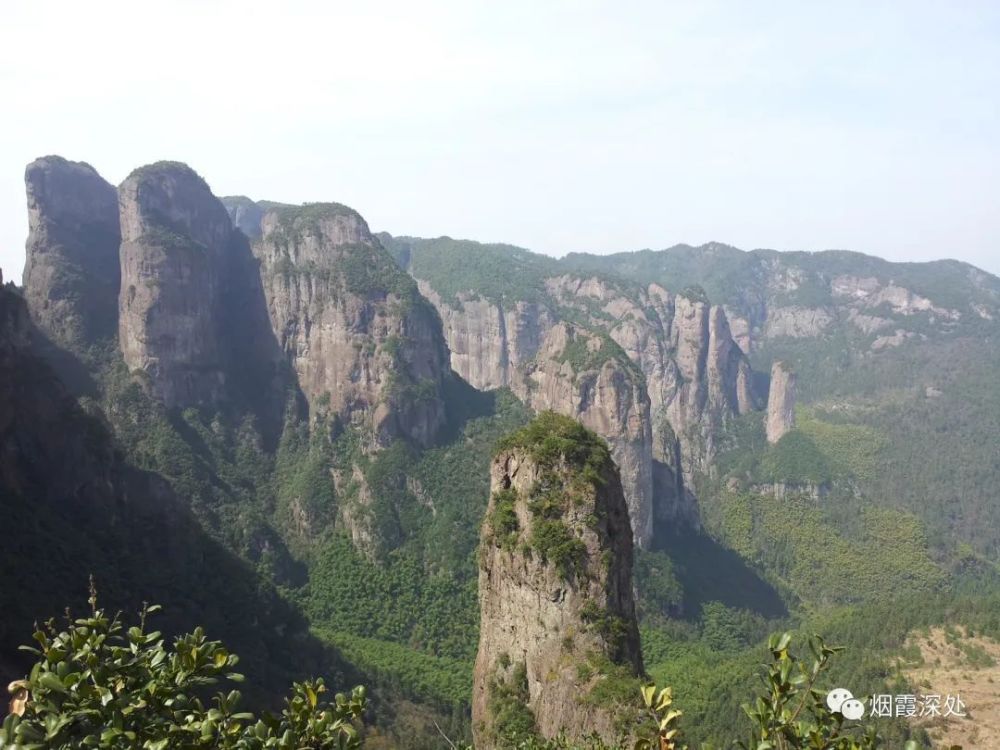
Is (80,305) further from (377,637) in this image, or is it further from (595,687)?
(595,687)

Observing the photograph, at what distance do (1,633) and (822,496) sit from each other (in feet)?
347

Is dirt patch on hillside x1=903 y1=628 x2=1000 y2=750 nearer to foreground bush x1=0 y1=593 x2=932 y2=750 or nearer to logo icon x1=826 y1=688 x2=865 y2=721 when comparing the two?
logo icon x1=826 y1=688 x2=865 y2=721

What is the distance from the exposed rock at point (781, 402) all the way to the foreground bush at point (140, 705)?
406 feet

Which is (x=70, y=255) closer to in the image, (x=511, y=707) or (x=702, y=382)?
(x=511, y=707)

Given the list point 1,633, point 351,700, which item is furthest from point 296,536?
point 351,700

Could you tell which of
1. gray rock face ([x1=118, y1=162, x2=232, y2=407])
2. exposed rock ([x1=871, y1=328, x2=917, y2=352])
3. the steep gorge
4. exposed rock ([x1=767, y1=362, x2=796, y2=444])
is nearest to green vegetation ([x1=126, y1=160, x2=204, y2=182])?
gray rock face ([x1=118, y1=162, x2=232, y2=407])

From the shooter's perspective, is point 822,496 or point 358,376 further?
point 822,496

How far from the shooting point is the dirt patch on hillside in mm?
35547

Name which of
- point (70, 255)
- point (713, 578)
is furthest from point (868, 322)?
point (70, 255)

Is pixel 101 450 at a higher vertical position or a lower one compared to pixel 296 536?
higher

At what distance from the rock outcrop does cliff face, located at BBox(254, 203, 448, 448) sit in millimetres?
51077

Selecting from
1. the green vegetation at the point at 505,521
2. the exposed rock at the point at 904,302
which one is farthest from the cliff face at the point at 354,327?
the exposed rock at the point at 904,302

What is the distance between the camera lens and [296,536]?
243ft

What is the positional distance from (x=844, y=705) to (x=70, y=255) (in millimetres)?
92709
